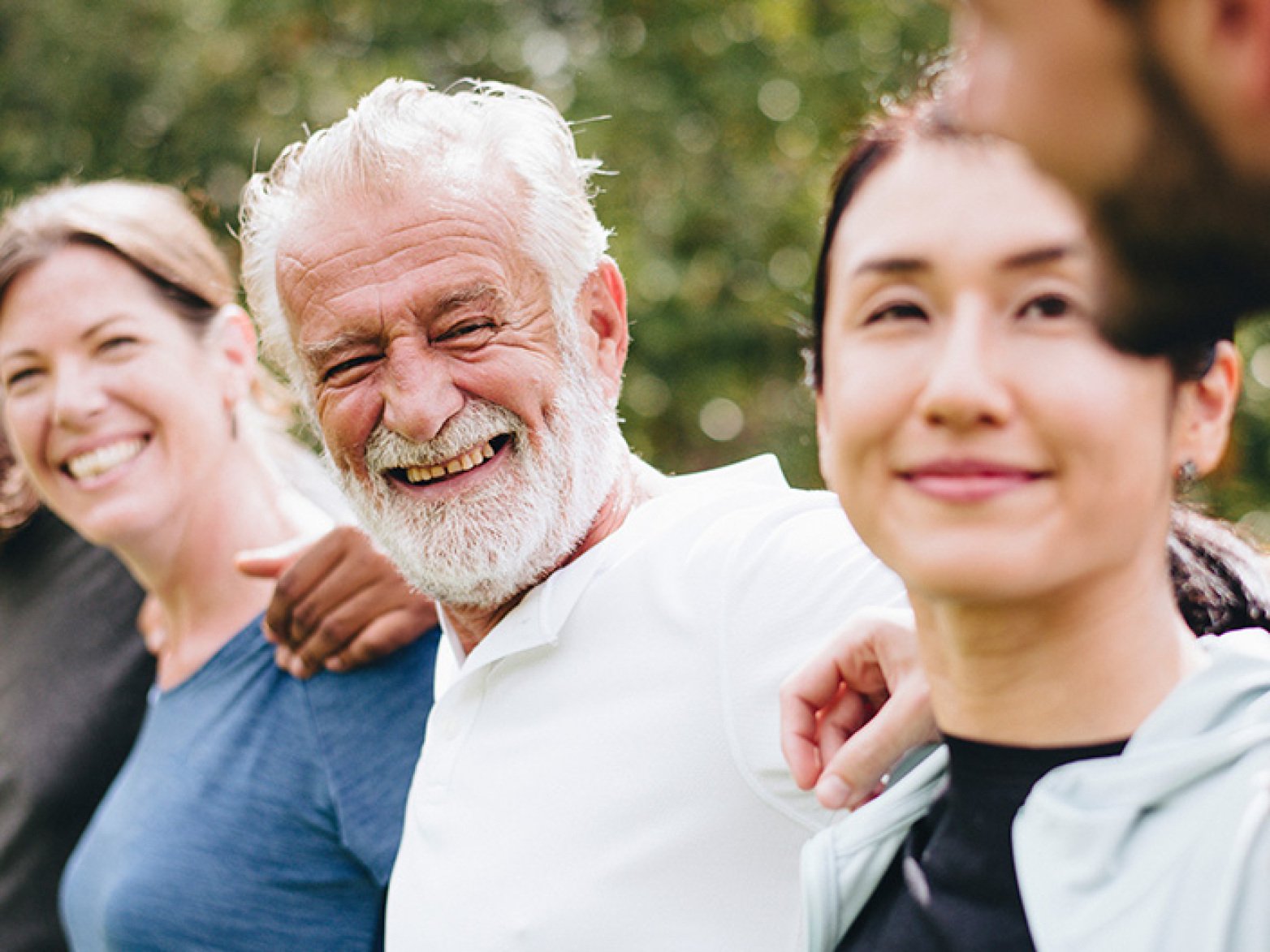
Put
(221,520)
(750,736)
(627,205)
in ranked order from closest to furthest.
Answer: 1. (750,736)
2. (221,520)
3. (627,205)

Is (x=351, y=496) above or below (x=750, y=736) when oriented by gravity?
above

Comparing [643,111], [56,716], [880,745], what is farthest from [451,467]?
[643,111]

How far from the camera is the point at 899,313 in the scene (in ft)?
4.15

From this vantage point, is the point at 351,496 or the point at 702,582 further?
the point at 351,496

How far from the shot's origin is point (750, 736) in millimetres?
1747

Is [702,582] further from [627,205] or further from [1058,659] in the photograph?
[627,205]

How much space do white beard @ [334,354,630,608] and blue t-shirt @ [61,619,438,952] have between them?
0.32 metres

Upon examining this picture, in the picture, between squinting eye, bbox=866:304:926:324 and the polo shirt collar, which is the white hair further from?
squinting eye, bbox=866:304:926:324

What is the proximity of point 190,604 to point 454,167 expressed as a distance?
3.95 ft

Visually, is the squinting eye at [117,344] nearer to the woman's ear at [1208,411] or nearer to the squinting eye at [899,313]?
the squinting eye at [899,313]

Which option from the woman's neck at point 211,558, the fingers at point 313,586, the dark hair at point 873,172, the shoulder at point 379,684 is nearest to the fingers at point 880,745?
the dark hair at point 873,172

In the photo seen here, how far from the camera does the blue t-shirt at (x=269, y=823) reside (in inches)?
88.9

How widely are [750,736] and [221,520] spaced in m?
1.55

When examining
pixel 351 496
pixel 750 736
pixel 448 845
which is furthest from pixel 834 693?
pixel 351 496
